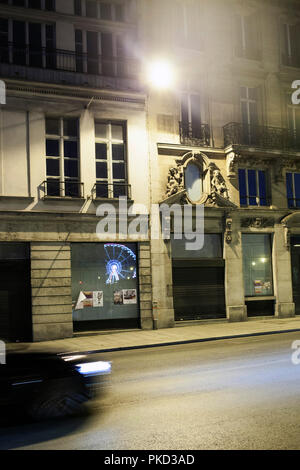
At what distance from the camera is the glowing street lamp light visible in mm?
22531

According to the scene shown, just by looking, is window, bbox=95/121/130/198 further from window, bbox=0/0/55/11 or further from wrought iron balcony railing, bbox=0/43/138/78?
window, bbox=0/0/55/11

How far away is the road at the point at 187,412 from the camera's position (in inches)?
247

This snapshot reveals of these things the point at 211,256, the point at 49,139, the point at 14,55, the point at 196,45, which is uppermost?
the point at 196,45

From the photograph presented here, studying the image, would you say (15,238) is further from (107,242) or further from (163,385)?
(163,385)

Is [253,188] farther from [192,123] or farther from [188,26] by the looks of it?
[188,26]

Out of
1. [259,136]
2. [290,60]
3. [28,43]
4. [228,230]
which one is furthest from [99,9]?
[228,230]

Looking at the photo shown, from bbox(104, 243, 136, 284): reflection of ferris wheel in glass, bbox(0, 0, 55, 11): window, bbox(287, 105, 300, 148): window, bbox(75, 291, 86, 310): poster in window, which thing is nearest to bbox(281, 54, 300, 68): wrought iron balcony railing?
bbox(287, 105, 300, 148): window

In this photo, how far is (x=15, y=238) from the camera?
1900 cm

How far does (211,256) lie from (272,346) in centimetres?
894

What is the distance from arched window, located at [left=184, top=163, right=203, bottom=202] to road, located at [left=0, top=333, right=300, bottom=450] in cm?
1174

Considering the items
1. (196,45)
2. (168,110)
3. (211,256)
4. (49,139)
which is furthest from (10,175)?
(196,45)

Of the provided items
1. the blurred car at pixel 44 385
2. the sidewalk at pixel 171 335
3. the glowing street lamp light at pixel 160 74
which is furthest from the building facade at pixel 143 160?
the blurred car at pixel 44 385

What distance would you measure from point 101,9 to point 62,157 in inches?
296

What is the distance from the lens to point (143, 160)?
21.8 m
